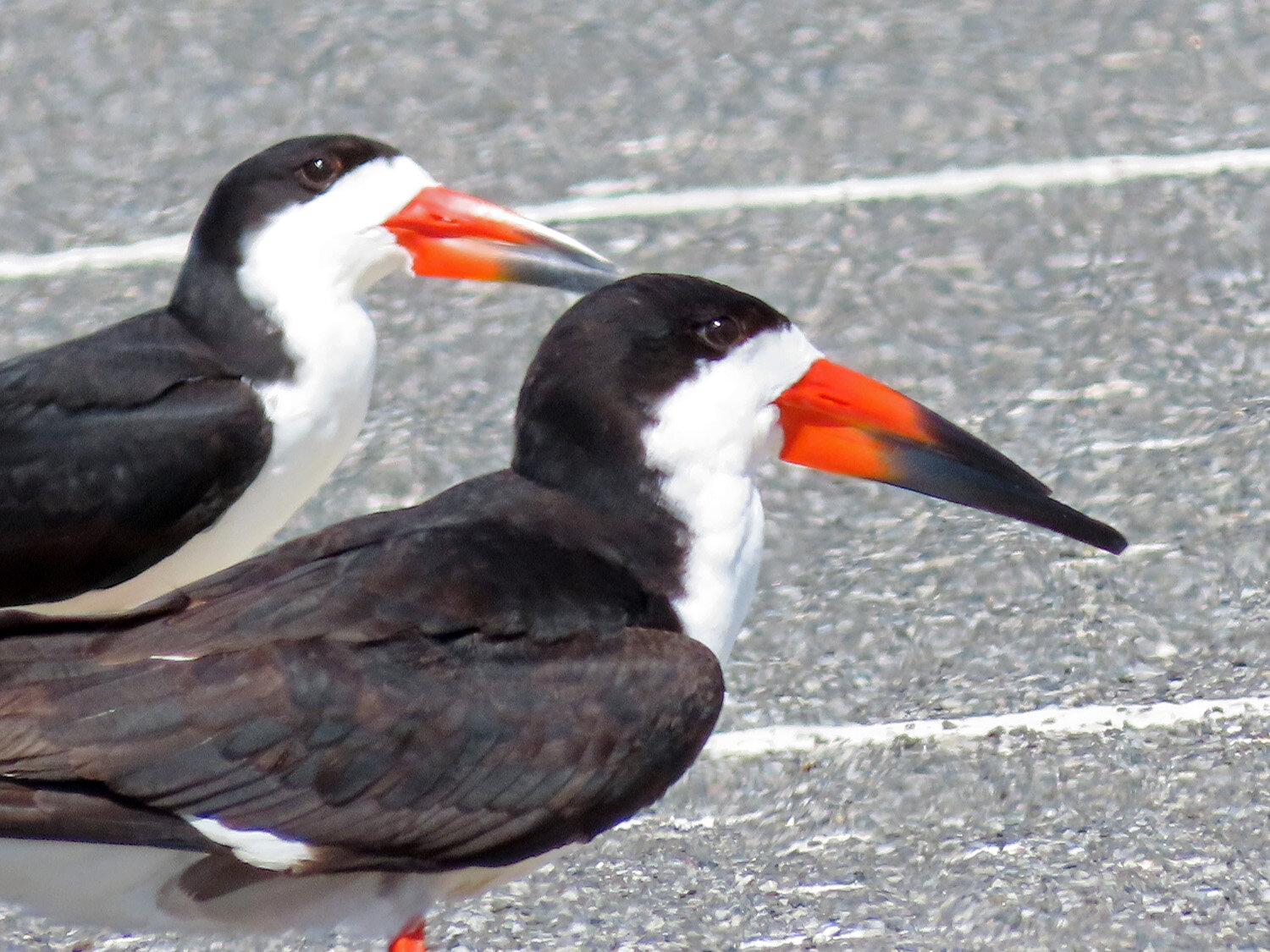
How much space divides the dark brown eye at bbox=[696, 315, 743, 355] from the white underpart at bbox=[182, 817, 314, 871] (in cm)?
106

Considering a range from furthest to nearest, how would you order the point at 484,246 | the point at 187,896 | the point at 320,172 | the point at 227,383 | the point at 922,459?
1. the point at 484,246
2. the point at 320,172
3. the point at 227,383
4. the point at 922,459
5. the point at 187,896

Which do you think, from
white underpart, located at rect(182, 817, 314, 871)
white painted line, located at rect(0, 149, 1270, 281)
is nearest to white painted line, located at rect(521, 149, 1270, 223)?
white painted line, located at rect(0, 149, 1270, 281)

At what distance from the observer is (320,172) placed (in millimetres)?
4273

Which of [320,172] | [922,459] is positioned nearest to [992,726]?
[922,459]

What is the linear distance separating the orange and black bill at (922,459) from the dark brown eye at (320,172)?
126cm

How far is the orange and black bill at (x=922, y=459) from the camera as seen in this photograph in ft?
11.8

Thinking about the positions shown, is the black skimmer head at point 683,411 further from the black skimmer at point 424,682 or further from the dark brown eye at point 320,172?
the dark brown eye at point 320,172

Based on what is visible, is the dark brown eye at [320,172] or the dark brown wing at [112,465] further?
the dark brown eye at [320,172]

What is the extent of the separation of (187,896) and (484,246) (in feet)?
6.01

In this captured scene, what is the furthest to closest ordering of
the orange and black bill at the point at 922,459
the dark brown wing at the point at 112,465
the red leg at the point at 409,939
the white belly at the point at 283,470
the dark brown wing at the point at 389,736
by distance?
the white belly at the point at 283,470
the dark brown wing at the point at 112,465
the orange and black bill at the point at 922,459
the red leg at the point at 409,939
the dark brown wing at the point at 389,736

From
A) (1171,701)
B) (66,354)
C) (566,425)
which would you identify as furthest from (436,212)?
(1171,701)

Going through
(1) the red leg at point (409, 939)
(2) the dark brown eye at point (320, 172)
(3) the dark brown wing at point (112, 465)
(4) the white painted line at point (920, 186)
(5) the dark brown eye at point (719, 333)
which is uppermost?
(2) the dark brown eye at point (320, 172)

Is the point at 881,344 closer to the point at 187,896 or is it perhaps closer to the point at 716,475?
the point at 716,475

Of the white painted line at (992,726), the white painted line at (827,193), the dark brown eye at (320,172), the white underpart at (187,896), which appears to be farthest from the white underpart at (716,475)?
the white painted line at (827,193)
